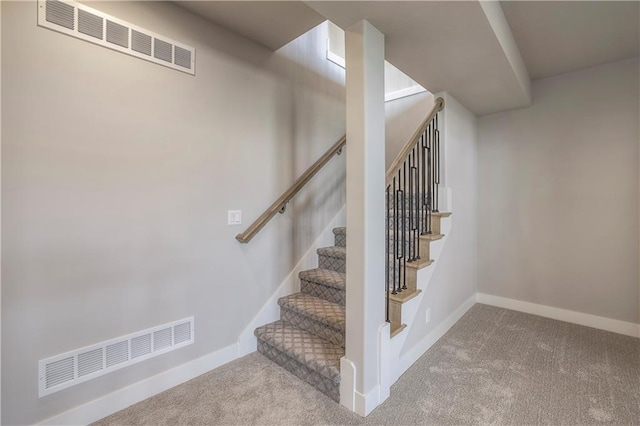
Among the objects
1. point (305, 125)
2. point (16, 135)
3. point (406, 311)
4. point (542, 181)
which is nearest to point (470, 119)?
point (542, 181)

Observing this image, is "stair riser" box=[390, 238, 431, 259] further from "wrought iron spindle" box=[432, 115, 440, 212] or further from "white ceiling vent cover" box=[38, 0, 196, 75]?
"white ceiling vent cover" box=[38, 0, 196, 75]

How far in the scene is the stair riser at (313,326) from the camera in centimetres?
200

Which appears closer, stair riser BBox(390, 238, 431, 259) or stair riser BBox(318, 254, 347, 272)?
stair riser BBox(390, 238, 431, 259)

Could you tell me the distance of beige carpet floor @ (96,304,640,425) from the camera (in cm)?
156

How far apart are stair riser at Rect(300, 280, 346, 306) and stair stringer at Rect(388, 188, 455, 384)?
1.70 feet

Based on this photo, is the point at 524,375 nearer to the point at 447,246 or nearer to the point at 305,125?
the point at 447,246

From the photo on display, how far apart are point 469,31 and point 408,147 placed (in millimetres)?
765

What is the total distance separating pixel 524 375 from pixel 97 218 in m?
2.83

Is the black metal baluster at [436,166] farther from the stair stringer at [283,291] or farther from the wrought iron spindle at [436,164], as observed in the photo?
the stair stringer at [283,291]

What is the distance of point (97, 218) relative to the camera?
1.57 metres

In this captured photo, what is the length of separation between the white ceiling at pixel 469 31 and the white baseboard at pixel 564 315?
217 cm

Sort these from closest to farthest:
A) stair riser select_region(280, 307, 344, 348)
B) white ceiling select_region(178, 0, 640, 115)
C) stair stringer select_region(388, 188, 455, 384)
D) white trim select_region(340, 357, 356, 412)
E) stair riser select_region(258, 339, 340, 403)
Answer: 1. white ceiling select_region(178, 0, 640, 115)
2. white trim select_region(340, 357, 356, 412)
3. stair riser select_region(258, 339, 340, 403)
4. stair stringer select_region(388, 188, 455, 384)
5. stair riser select_region(280, 307, 344, 348)

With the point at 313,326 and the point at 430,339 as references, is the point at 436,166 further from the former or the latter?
the point at 313,326

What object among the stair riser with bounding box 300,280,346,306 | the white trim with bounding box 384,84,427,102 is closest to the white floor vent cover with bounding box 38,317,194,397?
the stair riser with bounding box 300,280,346,306
